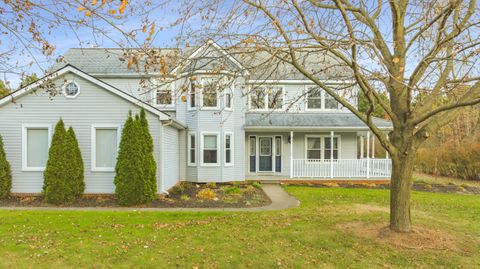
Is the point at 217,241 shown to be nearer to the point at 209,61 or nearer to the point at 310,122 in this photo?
the point at 209,61

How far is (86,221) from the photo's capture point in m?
8.52

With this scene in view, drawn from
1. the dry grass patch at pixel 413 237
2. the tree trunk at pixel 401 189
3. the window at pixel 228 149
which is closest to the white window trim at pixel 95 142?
the window at pixel 228 149

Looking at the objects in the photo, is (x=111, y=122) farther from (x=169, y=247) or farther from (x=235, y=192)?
(x=169, y=247)

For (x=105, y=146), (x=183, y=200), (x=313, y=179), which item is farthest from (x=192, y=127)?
(x=313, y=179)

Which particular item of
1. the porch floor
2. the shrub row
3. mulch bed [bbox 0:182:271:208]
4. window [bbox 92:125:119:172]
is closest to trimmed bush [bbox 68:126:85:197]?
mulch bed [bbox 0:182:271:208]

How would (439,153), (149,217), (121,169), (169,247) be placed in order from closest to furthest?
(169,247) → (149,217) → (121,169) → (439,153)

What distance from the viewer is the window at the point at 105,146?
41.1 feet

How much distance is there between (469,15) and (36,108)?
43.3 feet

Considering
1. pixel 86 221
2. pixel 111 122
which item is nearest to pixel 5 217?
pixel 86 221

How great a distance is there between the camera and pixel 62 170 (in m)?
11.4

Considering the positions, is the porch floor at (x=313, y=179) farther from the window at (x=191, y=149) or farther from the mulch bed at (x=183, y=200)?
the mulch bed at (x=183, y=200)

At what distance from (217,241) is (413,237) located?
3.95m

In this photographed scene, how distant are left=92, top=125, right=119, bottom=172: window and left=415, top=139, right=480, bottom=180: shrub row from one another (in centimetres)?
2191

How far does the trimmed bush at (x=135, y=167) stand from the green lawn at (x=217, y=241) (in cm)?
147
